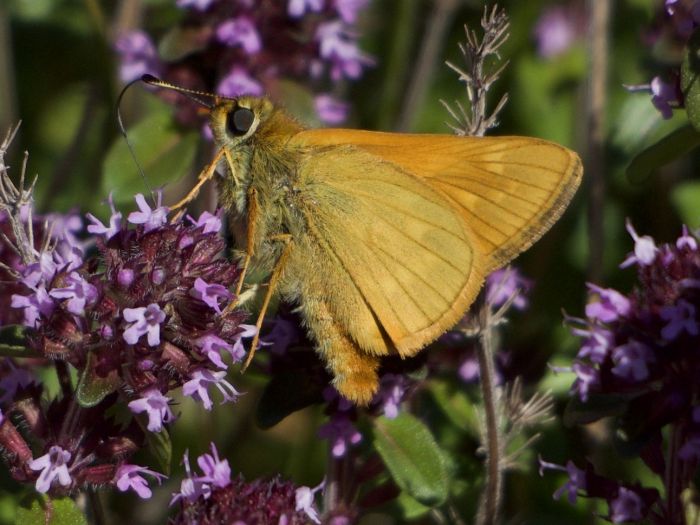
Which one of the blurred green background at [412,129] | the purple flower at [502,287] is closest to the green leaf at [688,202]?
the blurred green background at [412,129]

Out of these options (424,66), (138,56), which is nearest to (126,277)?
(138,56)

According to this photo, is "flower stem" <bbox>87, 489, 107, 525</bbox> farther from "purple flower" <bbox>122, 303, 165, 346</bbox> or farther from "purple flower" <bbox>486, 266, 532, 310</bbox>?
"purple flower" <bbox>486, 266, 532, 310</bbox>

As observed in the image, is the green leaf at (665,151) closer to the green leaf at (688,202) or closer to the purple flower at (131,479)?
the green leaf at (688,202)

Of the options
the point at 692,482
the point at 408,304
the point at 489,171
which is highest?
the point at 489,171

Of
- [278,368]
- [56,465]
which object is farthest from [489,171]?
[56,465]

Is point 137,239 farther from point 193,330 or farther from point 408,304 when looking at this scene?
point 408,304

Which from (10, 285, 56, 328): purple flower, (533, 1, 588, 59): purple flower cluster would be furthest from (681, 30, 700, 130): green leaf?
(533, 1, 588, 59): purple flower cluster
